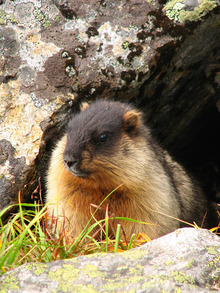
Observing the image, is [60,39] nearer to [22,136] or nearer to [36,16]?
[36,16]

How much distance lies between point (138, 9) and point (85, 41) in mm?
918

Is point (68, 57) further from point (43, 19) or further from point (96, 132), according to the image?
point (96, 132)

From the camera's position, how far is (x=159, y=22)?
18.1ft

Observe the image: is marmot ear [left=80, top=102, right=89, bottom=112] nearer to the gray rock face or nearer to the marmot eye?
the marmot eye

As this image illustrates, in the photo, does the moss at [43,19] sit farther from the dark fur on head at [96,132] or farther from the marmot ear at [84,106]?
the dark fur on head at [96,132]

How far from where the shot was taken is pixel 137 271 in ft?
9.43

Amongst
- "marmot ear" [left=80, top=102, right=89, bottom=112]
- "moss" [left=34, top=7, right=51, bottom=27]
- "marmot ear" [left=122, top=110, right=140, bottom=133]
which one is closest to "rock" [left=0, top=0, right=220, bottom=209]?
"moss" [left=34, top=7, right=51, bottom=27]

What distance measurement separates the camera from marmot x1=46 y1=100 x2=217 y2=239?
14.9 ft

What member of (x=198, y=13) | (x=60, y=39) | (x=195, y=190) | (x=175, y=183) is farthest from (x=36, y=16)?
(x=195, y=190)

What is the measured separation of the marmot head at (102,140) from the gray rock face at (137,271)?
146cm

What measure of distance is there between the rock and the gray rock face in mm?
2437

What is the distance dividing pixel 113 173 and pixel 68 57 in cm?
188

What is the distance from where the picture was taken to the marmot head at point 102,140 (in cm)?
440

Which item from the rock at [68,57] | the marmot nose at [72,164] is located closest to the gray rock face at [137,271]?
the marmot nose at [72,164]
